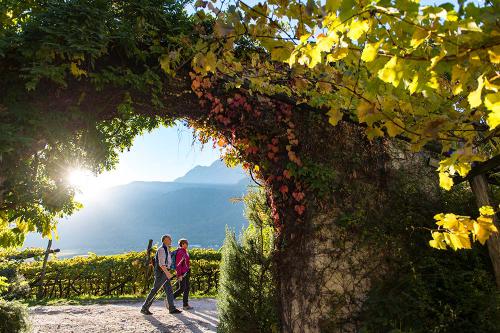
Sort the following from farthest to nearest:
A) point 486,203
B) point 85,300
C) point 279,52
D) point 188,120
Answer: point 85,300 < point 188,120 < point 486,203 < point 279,52

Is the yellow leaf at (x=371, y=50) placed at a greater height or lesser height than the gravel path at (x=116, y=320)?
greater

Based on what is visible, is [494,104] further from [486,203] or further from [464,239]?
[486,203]

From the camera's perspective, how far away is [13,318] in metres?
5.22

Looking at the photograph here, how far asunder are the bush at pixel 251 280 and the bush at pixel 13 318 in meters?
2.95

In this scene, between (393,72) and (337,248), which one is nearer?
(393,72)

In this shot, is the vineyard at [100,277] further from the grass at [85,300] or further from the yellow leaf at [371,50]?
the yellow leaf at [371,50]

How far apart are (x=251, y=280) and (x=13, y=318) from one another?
3564 millimetres

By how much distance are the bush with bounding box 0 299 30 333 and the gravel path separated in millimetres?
1280

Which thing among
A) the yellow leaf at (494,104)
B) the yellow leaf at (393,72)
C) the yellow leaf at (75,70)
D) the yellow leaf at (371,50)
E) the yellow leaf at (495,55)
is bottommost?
the yellow leaf at (494,104)

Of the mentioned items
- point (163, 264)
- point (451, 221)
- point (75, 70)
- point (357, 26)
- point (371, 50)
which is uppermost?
point (75, 70)

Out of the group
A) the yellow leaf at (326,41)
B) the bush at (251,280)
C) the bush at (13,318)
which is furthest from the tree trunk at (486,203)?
the bush at (13,318)

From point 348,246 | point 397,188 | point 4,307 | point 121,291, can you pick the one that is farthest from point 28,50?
point 121,291

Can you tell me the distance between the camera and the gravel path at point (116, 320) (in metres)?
7.54

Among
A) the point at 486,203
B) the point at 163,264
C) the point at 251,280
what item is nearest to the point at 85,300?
the point at 163,264
